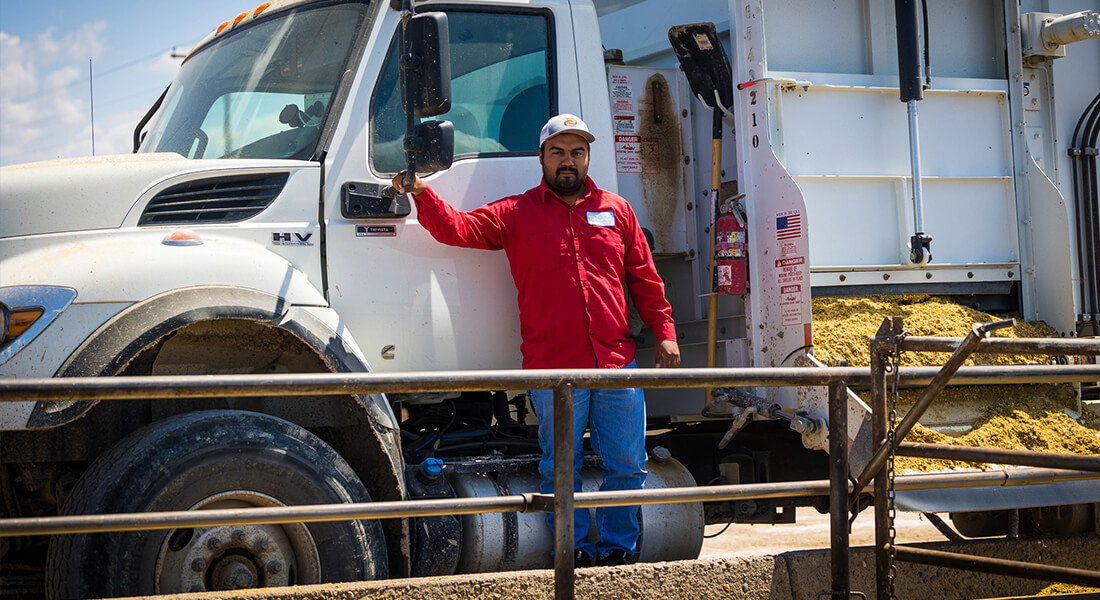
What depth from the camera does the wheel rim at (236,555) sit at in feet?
12.5

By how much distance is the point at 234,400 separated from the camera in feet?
14.3

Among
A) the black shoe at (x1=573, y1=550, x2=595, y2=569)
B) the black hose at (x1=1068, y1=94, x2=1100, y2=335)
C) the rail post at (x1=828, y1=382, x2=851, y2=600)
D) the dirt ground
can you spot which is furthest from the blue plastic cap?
the dirt ground

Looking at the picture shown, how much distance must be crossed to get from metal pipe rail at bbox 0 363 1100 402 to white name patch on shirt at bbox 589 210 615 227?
1.44 meters

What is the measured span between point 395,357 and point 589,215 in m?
1.07

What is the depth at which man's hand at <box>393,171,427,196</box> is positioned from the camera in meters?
4.28

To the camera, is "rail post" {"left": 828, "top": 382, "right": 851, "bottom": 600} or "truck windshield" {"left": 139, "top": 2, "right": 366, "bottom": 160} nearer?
"rail post" {"left": 828, "top": 382, "right": 851, "bottom": 600}

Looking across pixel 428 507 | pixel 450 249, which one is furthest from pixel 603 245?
pixel 428 507

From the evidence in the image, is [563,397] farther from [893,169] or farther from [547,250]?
[893,169]

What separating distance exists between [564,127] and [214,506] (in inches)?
85.3

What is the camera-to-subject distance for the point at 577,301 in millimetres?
4703

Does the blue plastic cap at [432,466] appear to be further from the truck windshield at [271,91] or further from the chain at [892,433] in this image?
the chain at [892,433]

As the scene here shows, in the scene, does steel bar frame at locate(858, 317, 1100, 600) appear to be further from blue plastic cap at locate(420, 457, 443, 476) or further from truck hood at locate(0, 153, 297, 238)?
truck hood at locate(0, 153, 297, 238)

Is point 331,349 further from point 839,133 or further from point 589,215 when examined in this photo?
point 839,133

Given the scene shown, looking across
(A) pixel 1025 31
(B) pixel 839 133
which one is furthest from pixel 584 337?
(A) pixel 1025 31
